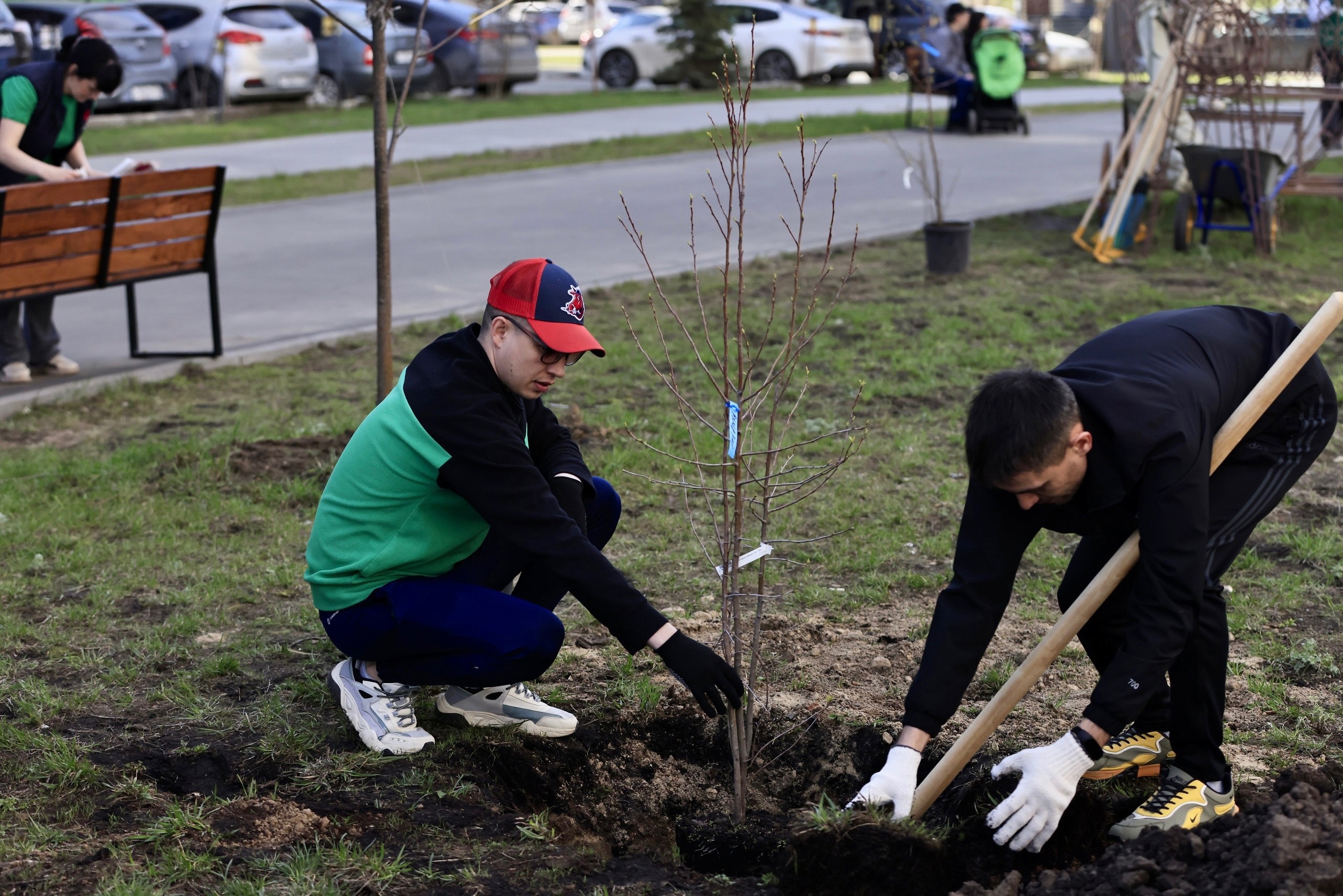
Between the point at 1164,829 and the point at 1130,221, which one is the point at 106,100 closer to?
the point at 1130,221

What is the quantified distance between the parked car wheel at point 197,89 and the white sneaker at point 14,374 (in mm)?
12002

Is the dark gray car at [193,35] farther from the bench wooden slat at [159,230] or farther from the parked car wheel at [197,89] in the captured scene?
the bench wooden slat at [159,230]

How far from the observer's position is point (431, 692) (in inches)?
147

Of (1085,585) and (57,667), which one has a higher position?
(1085,585)

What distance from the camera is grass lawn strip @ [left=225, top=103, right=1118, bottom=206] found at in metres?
12.1

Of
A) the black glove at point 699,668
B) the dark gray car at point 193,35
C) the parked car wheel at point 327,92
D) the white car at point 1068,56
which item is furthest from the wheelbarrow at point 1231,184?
the white car at point 1068,56

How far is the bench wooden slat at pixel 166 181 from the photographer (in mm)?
6449

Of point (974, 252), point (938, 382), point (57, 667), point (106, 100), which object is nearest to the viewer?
point (57, 667)

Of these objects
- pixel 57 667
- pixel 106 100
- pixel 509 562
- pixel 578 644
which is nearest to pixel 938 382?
pixel 578 644

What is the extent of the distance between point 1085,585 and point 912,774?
0.68 m

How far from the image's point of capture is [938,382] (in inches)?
264

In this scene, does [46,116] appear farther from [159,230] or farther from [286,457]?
[286,457]

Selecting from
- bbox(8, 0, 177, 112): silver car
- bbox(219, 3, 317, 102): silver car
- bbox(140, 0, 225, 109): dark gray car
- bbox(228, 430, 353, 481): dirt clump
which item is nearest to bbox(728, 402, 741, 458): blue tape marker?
bbox(228, 430, 353, 481): dirt clump

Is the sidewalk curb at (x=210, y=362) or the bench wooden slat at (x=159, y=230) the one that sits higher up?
the bench wooden slat at (x=159, y=230)
